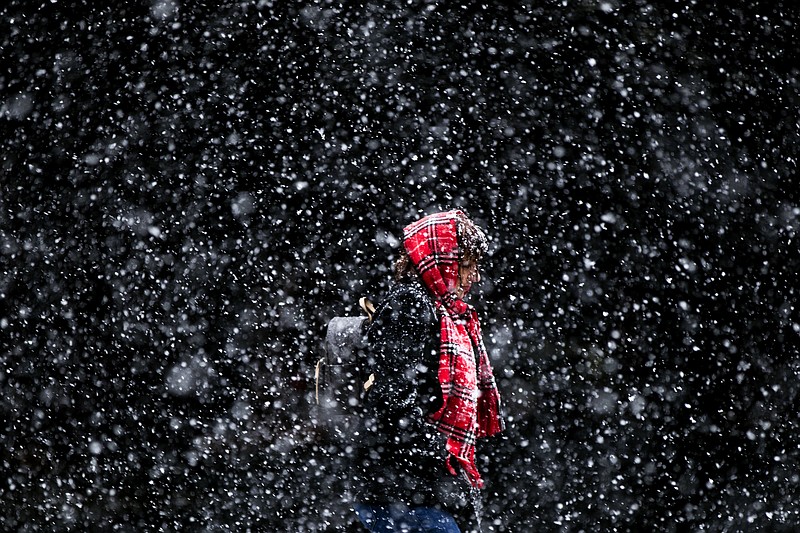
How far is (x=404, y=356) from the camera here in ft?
5.40

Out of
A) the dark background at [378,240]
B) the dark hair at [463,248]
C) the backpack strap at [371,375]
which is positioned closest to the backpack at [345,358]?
the backpack strap at [371,375]

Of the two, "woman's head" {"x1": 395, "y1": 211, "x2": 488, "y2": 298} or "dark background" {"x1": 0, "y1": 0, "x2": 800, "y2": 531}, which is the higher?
"dark background" {"x1": 0, "y1": 0, "x2": 800, "y2": 531}

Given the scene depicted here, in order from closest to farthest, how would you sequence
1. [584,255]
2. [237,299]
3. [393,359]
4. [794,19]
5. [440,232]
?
[393,359]
[440,232]
[794,19]
[584,255]
[237,299]

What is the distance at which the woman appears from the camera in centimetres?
164

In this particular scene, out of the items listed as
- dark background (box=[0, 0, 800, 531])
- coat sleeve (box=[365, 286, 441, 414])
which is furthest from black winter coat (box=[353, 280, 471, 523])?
dark background (box=[0, 0, 800, 531])

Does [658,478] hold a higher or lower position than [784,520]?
higher

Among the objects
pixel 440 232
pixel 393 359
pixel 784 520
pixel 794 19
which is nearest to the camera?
pixel 393 359

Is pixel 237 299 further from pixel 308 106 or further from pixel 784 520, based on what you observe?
pixel 784 520

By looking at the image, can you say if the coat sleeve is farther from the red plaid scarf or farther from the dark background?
the dark background

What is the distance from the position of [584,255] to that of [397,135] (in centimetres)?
173

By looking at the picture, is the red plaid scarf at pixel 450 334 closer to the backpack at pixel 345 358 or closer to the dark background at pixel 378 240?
the backpack at pixel 345 358

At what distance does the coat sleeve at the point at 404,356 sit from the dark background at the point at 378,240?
292cm

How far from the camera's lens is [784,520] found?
4293 mm

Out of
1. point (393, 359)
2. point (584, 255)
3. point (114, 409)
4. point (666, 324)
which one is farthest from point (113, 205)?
point (393, 359)
